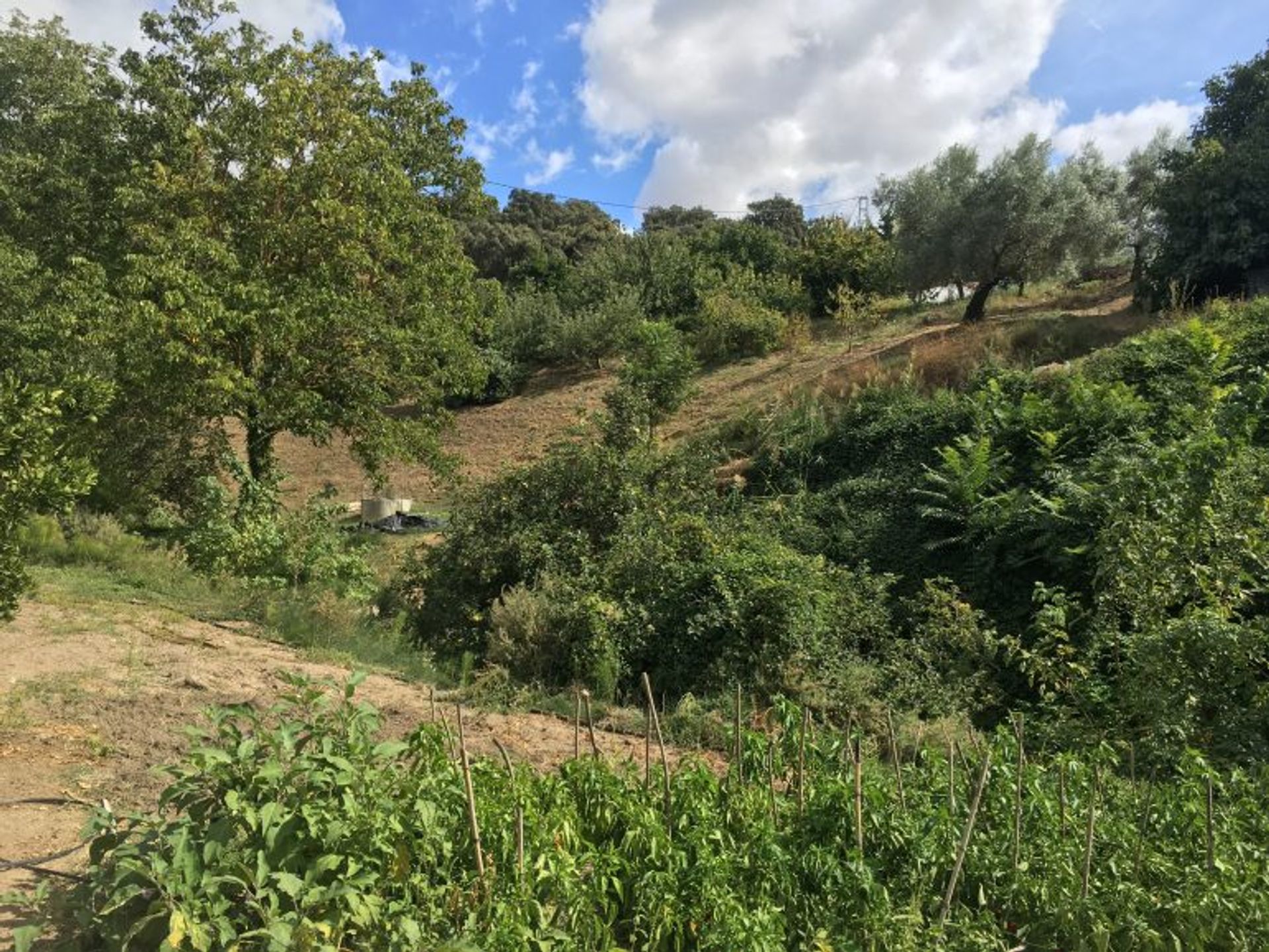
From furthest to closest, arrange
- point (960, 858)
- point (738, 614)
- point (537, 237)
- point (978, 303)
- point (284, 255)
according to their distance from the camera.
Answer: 1. point (537, 237)
2. point (978, 303)
3. point (284, 255)
4. point (738, 614)
5. point (960, 858)

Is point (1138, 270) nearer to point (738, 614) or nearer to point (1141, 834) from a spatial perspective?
point (738, 614)

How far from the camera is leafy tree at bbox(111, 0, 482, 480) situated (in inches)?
455

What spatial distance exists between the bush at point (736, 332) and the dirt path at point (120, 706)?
19524 mm

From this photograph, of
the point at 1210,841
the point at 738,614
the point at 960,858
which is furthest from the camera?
the point at 738,614

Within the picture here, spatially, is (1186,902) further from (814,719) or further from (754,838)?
(814,719)

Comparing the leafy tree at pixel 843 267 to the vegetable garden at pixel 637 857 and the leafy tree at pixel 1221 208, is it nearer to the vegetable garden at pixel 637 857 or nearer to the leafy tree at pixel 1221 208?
the leafy tree at pixel 1221 208

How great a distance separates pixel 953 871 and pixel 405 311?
42.9 feet

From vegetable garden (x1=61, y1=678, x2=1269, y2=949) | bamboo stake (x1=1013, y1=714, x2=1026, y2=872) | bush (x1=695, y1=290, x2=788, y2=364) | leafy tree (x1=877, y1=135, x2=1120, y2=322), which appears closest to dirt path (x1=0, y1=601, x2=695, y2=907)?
vegetable garden (x1=61, y1=678, x2=1269, y2=949)

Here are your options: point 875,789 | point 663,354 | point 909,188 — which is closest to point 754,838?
point 875,789

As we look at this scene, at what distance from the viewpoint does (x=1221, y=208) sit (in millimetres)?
15898

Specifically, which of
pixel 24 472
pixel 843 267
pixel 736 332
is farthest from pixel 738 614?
pixel 843 267

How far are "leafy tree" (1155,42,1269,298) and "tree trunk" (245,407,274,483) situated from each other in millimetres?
16808

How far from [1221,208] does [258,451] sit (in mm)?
17455

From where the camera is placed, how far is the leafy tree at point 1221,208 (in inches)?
615
